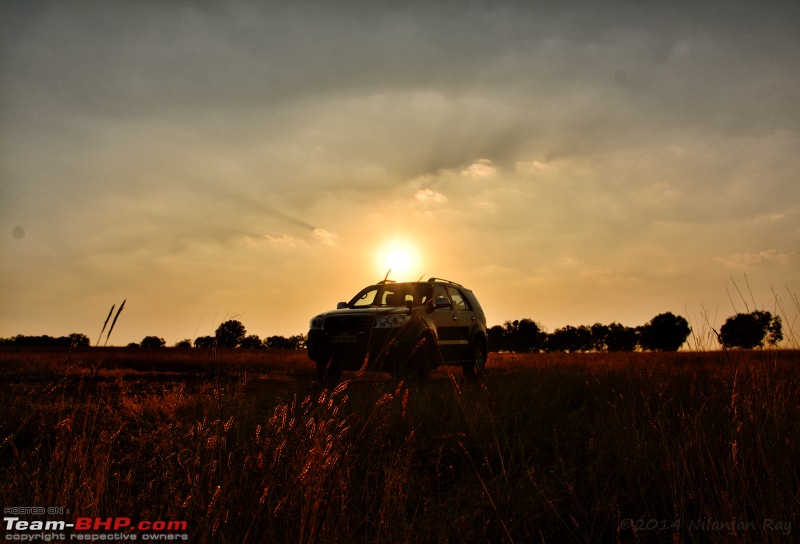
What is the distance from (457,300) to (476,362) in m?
1.47

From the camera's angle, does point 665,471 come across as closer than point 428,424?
Yes

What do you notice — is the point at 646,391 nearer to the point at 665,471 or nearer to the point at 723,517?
the point at 665,471

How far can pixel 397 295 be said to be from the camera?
10.7 m

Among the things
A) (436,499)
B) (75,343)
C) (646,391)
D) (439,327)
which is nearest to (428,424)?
(436,499)

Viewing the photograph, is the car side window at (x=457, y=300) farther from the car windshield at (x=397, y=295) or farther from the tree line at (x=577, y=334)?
the tree line at (x=577, y=334)

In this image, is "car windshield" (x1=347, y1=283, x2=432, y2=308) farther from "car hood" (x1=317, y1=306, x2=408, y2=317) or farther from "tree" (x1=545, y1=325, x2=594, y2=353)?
"tree" (x1=545, y1=325, x2=594, y2=353)

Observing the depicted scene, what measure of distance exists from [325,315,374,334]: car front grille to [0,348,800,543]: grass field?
253 centimetres

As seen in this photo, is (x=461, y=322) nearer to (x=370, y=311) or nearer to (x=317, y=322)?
(x=370, y=311)

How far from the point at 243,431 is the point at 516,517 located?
2.57 metres

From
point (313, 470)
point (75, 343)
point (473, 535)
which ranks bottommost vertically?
point (473, 535)

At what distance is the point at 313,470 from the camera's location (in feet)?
8.52

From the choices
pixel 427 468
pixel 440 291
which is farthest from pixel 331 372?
pixel 427 468

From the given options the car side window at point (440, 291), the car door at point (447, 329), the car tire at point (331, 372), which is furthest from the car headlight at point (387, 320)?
the car side window at point (440, 291)
